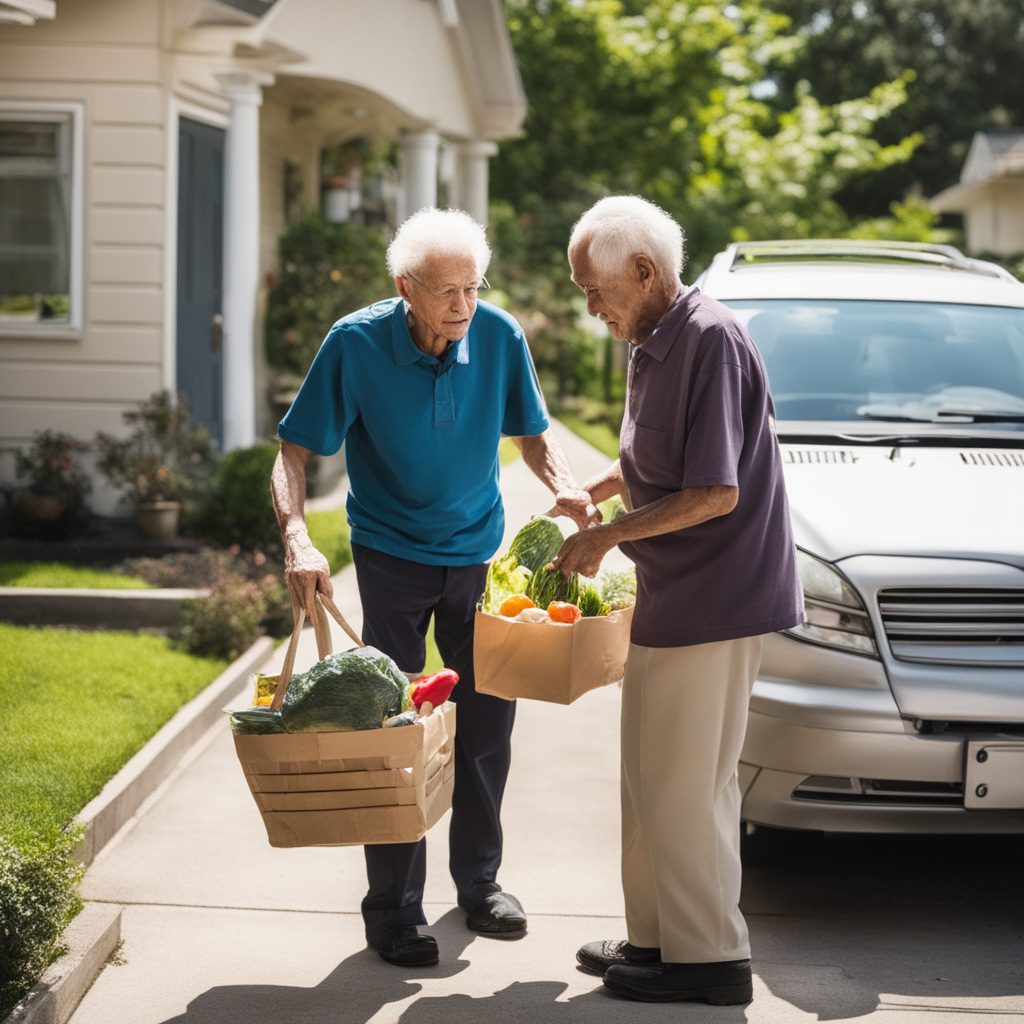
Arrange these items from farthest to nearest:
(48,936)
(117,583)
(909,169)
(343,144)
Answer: (909,169), (343,144), (117,583), (48,936)

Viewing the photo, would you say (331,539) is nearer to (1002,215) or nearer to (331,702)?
(331,702)

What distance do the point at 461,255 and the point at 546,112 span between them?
26210 mm

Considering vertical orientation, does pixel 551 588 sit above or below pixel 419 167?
below

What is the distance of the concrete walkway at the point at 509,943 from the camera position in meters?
3.46

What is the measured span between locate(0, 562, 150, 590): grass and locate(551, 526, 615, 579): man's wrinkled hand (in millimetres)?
4817

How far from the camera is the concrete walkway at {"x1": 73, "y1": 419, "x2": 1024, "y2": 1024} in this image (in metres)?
3.46

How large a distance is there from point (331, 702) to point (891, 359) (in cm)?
299

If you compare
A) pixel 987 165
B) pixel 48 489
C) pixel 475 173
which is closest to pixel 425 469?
pixel 48 489

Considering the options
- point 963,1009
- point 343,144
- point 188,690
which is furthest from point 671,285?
point 343,144

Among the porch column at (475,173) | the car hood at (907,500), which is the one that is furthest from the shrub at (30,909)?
the porch column at (475,173)

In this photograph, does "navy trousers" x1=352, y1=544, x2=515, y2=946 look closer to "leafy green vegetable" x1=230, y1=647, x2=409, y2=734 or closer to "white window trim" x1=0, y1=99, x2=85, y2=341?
"leafy green vegetable" x1=230, y1=647, x2=409, y2=734

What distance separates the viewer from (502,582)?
370 cm

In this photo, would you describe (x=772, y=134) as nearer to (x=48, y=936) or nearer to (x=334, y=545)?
(x=334, y=545)

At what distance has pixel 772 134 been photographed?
131 ft
